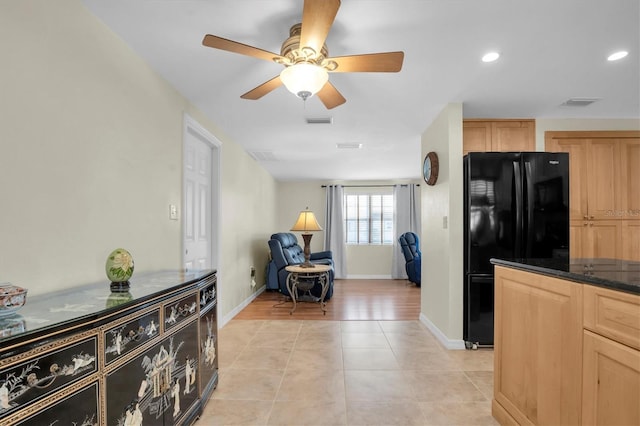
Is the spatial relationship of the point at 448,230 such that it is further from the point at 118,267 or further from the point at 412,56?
the point at 118,267

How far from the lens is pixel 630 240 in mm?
3453

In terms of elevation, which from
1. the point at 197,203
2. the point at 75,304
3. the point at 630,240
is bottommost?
the point at 75,304

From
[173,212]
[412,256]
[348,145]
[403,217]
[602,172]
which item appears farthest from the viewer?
[403,217]

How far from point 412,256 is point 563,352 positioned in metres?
5.20

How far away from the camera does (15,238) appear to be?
1346mm

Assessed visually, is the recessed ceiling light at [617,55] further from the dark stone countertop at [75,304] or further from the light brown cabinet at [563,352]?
the dark stone countertop at [75,304]

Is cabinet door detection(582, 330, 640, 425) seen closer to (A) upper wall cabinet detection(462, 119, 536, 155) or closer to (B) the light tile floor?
(B) the light tile floor

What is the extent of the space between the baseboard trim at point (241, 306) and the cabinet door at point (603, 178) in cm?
421

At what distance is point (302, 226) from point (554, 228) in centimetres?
291

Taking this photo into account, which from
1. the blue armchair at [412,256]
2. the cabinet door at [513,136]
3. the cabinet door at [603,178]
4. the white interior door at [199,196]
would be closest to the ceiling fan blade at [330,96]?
the white interior door at [199,196]

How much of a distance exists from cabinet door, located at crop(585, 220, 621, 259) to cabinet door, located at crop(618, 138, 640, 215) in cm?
17

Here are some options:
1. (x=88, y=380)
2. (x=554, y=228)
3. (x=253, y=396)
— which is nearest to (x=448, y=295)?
(x=554, y=228)

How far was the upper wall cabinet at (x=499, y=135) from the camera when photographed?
3.56 m

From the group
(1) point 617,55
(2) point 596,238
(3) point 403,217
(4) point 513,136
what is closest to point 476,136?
(4) point 513,136
